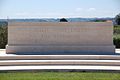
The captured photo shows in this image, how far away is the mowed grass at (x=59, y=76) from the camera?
865cm

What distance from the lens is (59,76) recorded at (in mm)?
8992

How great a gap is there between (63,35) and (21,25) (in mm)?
2040

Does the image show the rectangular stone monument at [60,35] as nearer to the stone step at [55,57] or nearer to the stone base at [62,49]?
the stone base at [62,49]

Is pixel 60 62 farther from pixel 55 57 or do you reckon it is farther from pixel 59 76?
pixel 59 76

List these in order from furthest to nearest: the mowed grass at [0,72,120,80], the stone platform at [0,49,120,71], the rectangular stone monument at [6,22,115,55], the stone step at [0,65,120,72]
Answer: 1. the rectangular stone monument at [6,22,115,55]
2. the stone platform at [0,49,120,71]
3. the stone step at [0,65,120,72]
4. the mowed grass at [0,72,120,80]

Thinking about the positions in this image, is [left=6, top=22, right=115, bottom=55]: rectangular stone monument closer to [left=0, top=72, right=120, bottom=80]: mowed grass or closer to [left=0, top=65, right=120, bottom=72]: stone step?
[left=0, top=65, right=120, bottom=72]: stone step

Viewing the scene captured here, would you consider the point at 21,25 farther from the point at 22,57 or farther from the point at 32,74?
the point at 32,74

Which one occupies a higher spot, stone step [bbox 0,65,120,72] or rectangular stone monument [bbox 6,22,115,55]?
rectangular stone monument [bbox 6,22,115,55]

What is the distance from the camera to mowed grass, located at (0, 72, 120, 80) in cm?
865

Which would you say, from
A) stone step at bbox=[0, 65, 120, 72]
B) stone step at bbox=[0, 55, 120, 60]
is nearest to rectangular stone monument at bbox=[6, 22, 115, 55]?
stone step at bbox=[0, 55, 120, 60]

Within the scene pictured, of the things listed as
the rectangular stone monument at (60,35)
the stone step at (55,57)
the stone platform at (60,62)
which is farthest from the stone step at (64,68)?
the rectangular stone monument at (60,35)

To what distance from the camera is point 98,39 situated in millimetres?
13461

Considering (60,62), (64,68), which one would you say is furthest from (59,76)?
(60,62)

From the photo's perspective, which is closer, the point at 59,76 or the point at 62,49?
the point at 59,76
